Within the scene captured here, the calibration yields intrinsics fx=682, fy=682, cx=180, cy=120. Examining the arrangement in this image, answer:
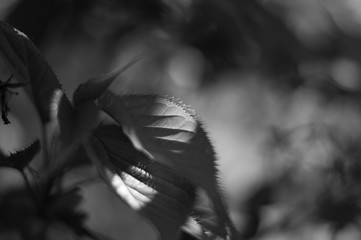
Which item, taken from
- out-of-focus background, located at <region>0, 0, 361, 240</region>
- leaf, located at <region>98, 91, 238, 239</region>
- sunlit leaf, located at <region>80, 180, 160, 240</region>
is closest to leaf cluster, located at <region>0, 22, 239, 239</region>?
leaf, located at <region>98, 91, 238, 239</region>

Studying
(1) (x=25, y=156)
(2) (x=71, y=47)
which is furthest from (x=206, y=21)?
(1) (x=25, y=156)

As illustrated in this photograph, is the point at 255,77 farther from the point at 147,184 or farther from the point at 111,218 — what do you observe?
the point at 147,184

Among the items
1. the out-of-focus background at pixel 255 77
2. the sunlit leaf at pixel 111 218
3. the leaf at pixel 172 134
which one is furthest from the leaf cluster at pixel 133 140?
the sunlit leaf at pixel 111 218

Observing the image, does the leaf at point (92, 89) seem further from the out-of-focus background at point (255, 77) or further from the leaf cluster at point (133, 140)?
the out-of-focus background at point (255, 77)

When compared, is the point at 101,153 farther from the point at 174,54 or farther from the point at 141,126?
the point at 174,54

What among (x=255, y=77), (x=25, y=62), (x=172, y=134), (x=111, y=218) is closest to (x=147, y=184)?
(x=172, y=134)
